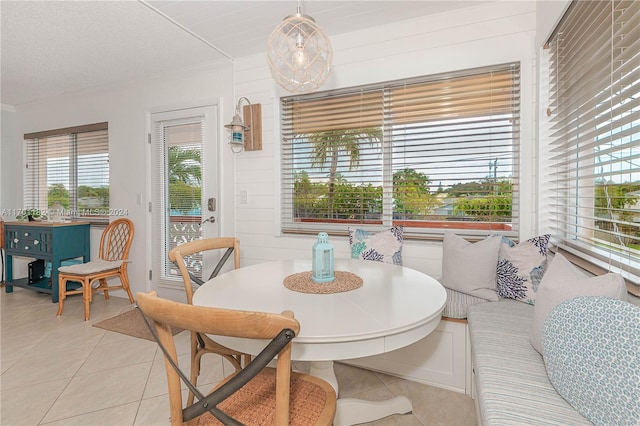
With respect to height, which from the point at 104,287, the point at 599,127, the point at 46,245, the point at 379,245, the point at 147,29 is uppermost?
the point at 147,29

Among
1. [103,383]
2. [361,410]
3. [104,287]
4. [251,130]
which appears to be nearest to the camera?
[361,410]

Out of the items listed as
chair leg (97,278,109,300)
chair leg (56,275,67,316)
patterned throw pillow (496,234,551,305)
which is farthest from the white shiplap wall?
chair leg (56,275,67,316)

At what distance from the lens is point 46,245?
364 centimetres

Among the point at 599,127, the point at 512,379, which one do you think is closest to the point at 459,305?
the point at 512,379

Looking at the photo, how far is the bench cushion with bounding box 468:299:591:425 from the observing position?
91cm

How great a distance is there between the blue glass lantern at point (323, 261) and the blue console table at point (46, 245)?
362 centimetres

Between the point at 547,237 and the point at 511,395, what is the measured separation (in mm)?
1261

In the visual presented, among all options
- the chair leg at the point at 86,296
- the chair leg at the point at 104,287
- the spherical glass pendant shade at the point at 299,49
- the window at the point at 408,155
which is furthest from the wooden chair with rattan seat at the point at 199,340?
the chair leg at the point at 104,287

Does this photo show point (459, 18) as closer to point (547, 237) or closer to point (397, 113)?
point (397, 113)

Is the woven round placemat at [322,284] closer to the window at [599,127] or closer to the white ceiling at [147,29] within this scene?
the window at [599,127]

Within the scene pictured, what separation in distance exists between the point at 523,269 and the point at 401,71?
1.68 metres

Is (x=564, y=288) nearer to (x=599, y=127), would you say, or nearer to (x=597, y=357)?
(x=597, y=357)

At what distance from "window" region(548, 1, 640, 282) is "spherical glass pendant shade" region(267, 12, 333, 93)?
126 centimetres

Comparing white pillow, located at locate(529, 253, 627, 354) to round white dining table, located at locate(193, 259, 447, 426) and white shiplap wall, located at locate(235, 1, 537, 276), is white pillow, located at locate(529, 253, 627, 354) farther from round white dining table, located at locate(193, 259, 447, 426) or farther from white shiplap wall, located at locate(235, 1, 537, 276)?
white shiplap wall, located at locate(235, 1, 537, 276)
